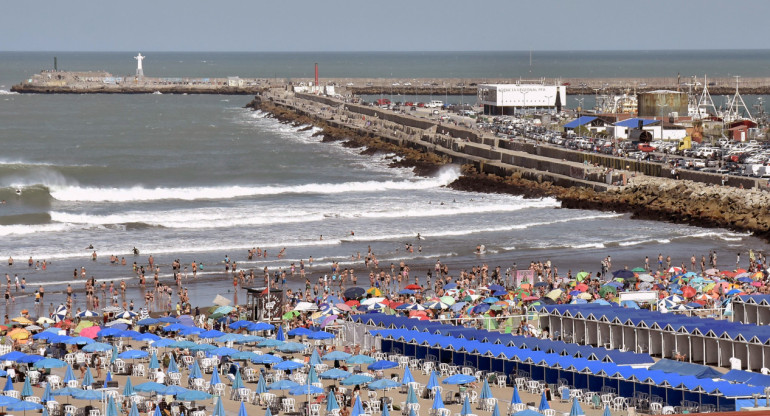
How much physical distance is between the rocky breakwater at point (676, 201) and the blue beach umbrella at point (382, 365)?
2383 centimetres

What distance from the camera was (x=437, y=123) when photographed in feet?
281

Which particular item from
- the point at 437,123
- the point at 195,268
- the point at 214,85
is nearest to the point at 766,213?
the point at 195,268

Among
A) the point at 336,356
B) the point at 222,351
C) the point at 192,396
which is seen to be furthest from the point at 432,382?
the point at 222,351

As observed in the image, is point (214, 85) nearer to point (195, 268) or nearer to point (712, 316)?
point (195, 268)

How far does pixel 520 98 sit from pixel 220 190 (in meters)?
39.6

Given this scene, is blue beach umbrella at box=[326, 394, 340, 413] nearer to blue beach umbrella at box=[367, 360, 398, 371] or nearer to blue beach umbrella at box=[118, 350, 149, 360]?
blue beach umbrella at box=[367, 360, 398, 371]

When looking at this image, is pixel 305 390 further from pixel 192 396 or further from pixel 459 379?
pixel 459 379

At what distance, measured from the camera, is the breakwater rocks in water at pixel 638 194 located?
159ft

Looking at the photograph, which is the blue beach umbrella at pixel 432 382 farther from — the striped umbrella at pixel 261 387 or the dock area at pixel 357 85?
the dock area at pixel 357 85

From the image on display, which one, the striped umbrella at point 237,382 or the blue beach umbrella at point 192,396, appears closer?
the blue beach umbrella at point 192,396

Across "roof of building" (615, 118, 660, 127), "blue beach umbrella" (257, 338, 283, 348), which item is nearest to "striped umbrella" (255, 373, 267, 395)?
"blue beach umbrella" (257, 338, 283, 348)

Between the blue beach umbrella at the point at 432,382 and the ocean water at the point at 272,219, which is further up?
the blue beach umbrella at the point at 432,382

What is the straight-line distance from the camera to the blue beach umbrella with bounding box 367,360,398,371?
82.4ft

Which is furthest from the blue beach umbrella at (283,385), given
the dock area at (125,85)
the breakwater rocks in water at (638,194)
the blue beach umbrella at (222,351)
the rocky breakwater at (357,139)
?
the dock area at (125,85)
